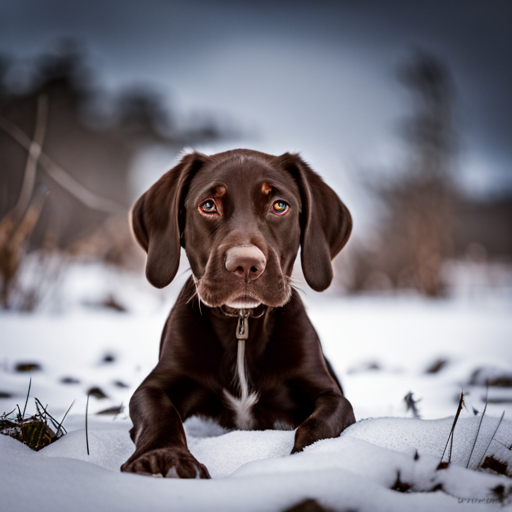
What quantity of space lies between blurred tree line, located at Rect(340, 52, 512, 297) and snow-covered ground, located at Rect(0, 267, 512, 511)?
2.19m

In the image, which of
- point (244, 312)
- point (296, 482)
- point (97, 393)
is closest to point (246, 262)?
point (244, 312)

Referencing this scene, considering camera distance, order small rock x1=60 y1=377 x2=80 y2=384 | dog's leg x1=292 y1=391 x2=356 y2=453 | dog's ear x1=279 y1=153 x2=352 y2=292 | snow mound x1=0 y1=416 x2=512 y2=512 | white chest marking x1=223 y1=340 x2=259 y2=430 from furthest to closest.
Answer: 1. small rock x1=60 y1=377 x2=80 y2=384
2. dog's ear x1=279 y1=153 x2=352 y2=292
3. white chest marking x1=223 y1=340 x2=259 y2=430
4. dog's leg x1=292 y1=391 x2=356 y2=453
5. snow mound x1=0 y1=416 x2=512 y2=512

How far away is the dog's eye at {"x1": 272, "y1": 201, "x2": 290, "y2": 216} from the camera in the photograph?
8.46ft

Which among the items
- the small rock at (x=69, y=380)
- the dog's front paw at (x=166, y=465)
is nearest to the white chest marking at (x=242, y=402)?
the dog's front paw at (x=166, y=465)

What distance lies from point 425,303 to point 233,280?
7.50 m

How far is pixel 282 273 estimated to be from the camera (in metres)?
2.37

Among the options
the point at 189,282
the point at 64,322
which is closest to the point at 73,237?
the point at 64,322

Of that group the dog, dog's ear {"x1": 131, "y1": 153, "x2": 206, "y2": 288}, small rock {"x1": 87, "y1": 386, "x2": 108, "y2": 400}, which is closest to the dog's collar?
the dog

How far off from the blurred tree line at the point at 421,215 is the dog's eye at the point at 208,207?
24.1 feet

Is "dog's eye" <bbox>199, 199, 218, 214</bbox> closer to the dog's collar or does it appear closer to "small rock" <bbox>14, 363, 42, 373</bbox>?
the dog's collar

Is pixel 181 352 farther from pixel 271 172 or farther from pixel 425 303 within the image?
pixel 425 303

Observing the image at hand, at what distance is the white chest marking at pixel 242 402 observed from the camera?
8.03 ft

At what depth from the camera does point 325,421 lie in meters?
2.01

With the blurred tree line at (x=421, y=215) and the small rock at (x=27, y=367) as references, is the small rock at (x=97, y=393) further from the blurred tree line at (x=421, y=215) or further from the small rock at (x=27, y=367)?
the blurred tree line at (x=421, y=215)
